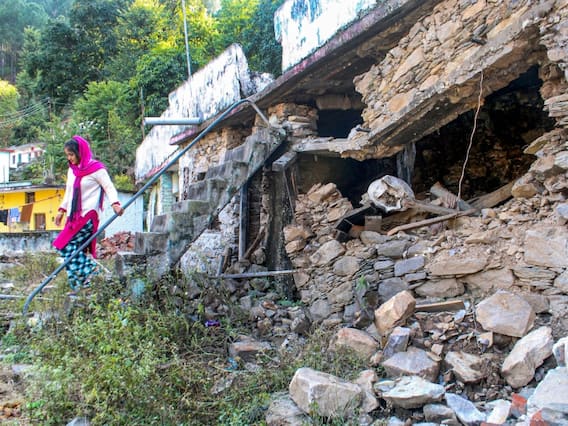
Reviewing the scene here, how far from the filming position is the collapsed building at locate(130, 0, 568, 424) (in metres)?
3.72

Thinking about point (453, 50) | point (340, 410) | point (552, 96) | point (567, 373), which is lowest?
point (340, 410)

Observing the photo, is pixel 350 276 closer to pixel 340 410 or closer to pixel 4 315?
pixel 340 410

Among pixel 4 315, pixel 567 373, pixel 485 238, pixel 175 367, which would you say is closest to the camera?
pixel 567 373

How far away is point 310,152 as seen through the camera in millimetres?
6566

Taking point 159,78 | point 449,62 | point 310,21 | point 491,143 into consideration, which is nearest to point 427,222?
point 449,62

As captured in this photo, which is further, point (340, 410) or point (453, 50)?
point (453, 50)

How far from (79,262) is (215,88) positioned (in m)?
4.43

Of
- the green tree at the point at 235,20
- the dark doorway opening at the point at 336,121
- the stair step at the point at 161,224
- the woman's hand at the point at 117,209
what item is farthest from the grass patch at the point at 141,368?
the green tree at the point at 235,20

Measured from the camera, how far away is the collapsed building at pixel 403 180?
3.72 m

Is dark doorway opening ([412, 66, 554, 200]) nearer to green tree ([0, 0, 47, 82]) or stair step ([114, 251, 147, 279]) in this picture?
stair step ([114, 251, 147, 279])

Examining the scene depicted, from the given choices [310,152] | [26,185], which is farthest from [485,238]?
[26,185]

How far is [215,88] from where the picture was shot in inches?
329

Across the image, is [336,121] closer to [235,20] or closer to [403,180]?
[403,180]

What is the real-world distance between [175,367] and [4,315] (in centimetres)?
283
